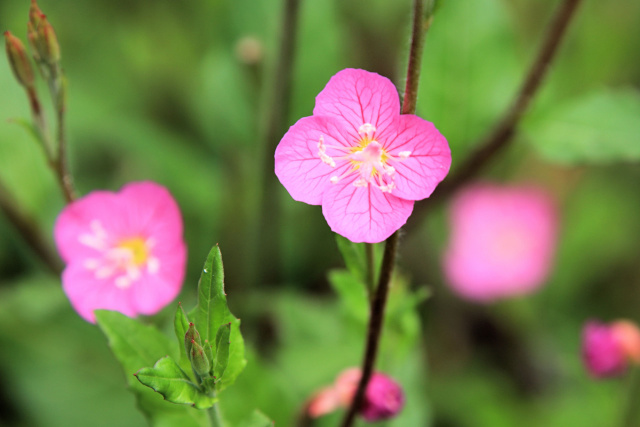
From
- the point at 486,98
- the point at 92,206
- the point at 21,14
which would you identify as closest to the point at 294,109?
the point at 486,98

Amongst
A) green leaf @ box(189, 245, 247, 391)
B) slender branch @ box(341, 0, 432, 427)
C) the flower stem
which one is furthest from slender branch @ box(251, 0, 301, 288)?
the flower stem

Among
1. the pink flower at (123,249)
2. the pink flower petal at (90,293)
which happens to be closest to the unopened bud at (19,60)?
the pink flower at (123,249)

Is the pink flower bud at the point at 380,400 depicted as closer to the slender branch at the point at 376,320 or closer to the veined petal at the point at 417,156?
the slender branch at the point at 376,320

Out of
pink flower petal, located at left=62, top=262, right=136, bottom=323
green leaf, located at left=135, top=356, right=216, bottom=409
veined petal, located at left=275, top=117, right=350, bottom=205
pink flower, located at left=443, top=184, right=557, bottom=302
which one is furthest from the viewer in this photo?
pink flower, located at left=443, top=184, right=557, bottom=302

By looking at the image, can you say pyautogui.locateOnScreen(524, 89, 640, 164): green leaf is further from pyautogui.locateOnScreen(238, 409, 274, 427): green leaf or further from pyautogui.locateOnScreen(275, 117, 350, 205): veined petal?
pyautogui.locateOnScreen(238, 409, 274, 427): green leaf

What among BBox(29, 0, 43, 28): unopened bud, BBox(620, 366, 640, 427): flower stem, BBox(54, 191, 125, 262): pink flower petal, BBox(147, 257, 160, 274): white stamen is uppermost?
BBox(29, 0, 43, 28): unopened bud
